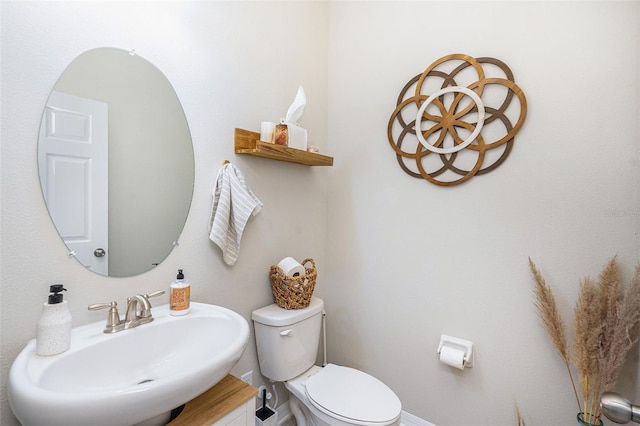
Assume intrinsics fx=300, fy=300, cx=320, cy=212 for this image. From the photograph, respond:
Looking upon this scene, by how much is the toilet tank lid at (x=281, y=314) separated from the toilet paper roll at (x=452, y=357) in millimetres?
657

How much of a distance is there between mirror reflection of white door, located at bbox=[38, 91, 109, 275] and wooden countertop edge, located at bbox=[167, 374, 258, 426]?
21.3 inches

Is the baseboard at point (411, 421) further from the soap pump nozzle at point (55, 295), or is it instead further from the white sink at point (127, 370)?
the soap pump nozzle at point (55, 295)

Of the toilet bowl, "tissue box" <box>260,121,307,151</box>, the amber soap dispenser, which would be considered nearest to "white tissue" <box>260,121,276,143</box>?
"tissue box" <box>260,121,307,151</box>

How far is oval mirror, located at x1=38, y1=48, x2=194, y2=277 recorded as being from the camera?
3.11 ft

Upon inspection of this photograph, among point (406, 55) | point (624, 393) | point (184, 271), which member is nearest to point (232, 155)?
point (184, 271)

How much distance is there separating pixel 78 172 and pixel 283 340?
1.07 m

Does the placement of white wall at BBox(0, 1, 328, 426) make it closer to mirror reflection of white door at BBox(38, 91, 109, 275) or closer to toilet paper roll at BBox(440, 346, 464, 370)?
mirror reflection of white door at BBox(38, 91, 109, 275)

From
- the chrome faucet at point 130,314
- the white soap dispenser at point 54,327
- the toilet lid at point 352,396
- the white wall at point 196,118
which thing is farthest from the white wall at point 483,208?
the white soap dispenser at point 54,327

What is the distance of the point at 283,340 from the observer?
1447 mm

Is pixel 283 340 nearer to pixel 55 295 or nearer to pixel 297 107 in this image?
pixel 55 295

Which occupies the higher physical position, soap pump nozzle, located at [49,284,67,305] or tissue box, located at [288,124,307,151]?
tissue box, located at [288,124,307,151]

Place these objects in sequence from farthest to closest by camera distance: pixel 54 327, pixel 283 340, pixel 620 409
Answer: pixel 283 340
pixel 54 327
pixel 620 409

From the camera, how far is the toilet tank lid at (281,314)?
143cm

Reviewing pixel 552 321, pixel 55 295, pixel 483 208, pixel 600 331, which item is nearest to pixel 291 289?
pixel 55 295
